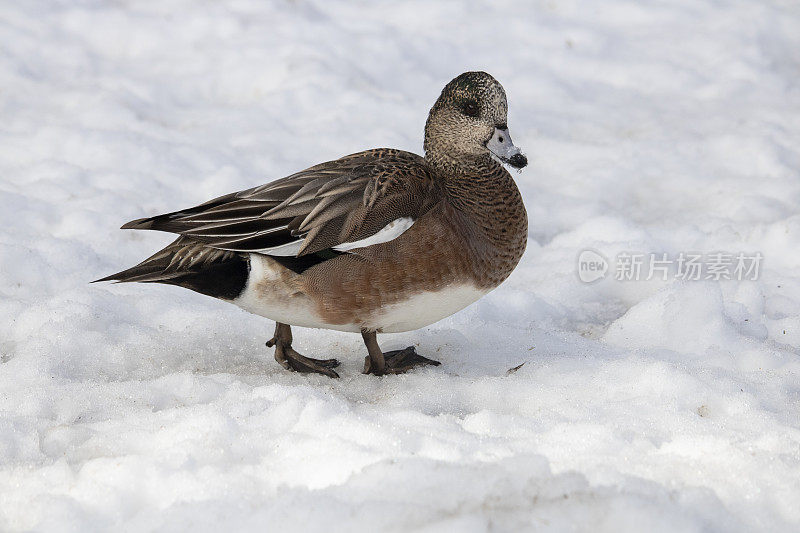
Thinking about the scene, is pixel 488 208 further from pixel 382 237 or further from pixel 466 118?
pixel 382 237

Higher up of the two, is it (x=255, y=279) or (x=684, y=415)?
(x=255, y=279)

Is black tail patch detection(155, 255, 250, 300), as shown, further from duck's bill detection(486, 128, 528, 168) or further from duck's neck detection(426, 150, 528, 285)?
duck's bill detection(486, 128, 528, 168)

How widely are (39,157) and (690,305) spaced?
4.03 metres

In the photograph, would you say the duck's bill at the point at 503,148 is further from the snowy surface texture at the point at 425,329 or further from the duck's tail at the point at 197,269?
Result: the duck's tail at the point at 197,269

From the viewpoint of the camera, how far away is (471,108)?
3.52 meters

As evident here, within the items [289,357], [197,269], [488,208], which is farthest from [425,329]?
[197,269]

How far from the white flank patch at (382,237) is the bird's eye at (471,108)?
0.61m

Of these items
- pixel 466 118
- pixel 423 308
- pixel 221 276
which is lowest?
pixel 423 308

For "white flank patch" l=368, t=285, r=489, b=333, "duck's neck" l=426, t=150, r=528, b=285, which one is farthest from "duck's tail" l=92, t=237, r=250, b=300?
"duck's neck" l=426, t=150, r=528, b=285

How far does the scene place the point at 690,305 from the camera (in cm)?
409

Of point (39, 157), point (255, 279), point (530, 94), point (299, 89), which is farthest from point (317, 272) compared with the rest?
point (530, 94)

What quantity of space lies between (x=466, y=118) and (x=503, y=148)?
0.20 meters

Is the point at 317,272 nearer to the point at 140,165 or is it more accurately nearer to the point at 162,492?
the point at 162,492

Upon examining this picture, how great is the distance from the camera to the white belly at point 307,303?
128 inches
